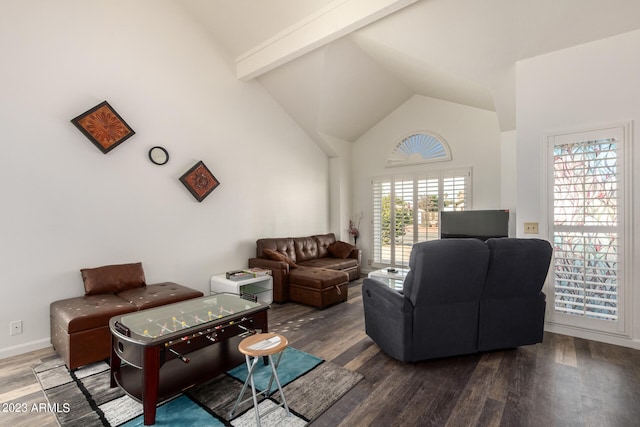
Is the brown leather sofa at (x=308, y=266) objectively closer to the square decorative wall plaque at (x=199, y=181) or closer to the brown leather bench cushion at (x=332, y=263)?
the brown leather bench cushion at (x=332, y=263)

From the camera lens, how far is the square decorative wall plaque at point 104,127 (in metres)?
3.18

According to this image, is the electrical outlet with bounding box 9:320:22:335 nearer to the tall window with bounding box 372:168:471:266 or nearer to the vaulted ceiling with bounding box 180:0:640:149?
the vaulted ceiling with bounding box 180:0:640:149

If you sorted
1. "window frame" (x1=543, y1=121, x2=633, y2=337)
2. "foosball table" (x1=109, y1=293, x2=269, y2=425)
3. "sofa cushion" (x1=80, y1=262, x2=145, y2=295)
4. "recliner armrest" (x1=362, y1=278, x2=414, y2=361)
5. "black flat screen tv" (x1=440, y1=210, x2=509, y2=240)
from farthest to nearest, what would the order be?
"black flat screen tv" (x1=440, y1=210, x2=509, y2=240)
"sofa cushion" (x1=80, y1=262, x2=145, y2=295)
"window frame" (x1=543, y1=121, x2=633, y2=337)
"recliner armrest" (x1=362, y1=278, x2=414, y2=361)
"foosball table" (x1=109, y1=293, x2=269, y2=425)

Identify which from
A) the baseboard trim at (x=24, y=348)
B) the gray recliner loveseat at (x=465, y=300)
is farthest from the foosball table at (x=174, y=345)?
the baseboard trim at (x=24, y=348)

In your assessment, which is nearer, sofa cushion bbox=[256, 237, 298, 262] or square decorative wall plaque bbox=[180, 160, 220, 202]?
square decorative wall plaque bbox=[180, 160, 220, 202]

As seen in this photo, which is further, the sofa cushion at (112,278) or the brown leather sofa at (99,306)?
the sofa cushion at (112,278)

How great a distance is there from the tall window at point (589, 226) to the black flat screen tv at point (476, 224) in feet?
3.71

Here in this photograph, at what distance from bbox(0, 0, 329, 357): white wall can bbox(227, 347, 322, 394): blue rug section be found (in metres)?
2.04

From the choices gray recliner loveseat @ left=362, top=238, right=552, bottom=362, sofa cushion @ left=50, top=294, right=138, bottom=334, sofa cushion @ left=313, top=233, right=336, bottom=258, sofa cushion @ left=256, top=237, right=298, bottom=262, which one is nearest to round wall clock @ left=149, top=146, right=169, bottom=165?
sofa cushion @ left=50, top=294, right=138, bottom=334

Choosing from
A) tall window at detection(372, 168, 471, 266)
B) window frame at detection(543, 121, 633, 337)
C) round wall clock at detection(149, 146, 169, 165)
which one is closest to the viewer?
window frame at detection(543, 121, 633, 337)

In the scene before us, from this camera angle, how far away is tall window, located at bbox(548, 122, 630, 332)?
2904 mm

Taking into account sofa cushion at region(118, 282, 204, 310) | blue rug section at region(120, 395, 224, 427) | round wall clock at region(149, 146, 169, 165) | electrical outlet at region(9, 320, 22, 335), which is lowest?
blue rug section at region(120, 395, 224, 427)

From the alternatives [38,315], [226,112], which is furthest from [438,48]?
[38,315]

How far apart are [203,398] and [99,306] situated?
1.42 meters
